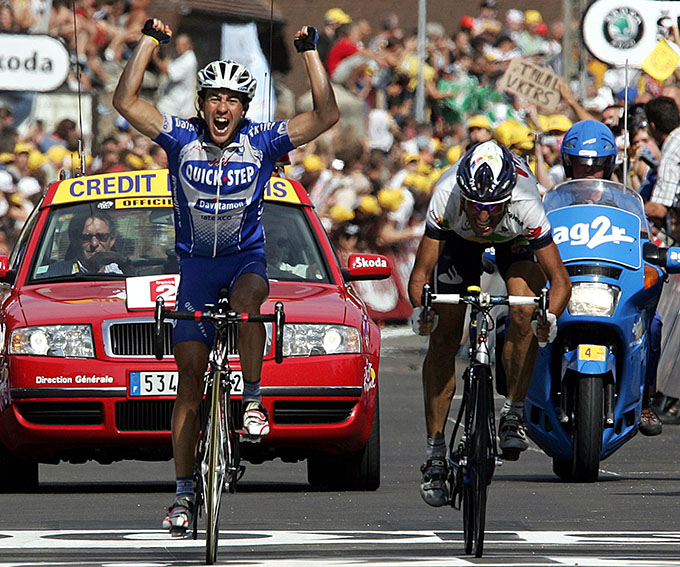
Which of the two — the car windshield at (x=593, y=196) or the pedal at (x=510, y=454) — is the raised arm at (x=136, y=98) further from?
the car windshield at (x=593, y=196)

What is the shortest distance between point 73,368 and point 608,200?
335cm

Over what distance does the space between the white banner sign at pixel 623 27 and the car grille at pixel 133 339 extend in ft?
33.1

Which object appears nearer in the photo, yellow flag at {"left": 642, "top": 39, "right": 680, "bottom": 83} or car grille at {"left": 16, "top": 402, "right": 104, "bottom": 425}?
car grille at {"left": 16, "top": 402, "right": 104, "bottom": 425}

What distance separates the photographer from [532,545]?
8.09 m

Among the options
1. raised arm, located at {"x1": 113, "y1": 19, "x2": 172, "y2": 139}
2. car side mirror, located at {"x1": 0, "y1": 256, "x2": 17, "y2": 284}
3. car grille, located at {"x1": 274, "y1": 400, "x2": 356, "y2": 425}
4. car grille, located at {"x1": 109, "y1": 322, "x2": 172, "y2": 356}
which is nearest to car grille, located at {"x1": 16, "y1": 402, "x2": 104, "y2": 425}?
car grille, located at {"x1": 109, "y1": 322, "x2": 172, "y2": 356}

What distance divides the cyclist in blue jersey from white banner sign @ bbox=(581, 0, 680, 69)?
1172cm

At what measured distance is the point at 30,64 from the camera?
918 inches

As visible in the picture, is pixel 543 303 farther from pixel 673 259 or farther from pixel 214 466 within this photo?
pixel 673 259

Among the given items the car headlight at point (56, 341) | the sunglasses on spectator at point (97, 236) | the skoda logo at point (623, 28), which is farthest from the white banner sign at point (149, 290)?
the skoda logo at point (623, 28)

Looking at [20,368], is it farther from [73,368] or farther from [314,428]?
[314,428]

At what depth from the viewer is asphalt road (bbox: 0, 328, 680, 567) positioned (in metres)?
7.64

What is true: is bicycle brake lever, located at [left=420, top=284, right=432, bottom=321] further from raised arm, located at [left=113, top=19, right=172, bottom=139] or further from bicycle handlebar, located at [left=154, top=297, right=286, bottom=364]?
raised arm, located at [left=113, top=19, right=172, bottom=139]

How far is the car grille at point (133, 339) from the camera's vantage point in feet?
34.1

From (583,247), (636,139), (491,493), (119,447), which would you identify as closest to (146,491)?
(119,447)
